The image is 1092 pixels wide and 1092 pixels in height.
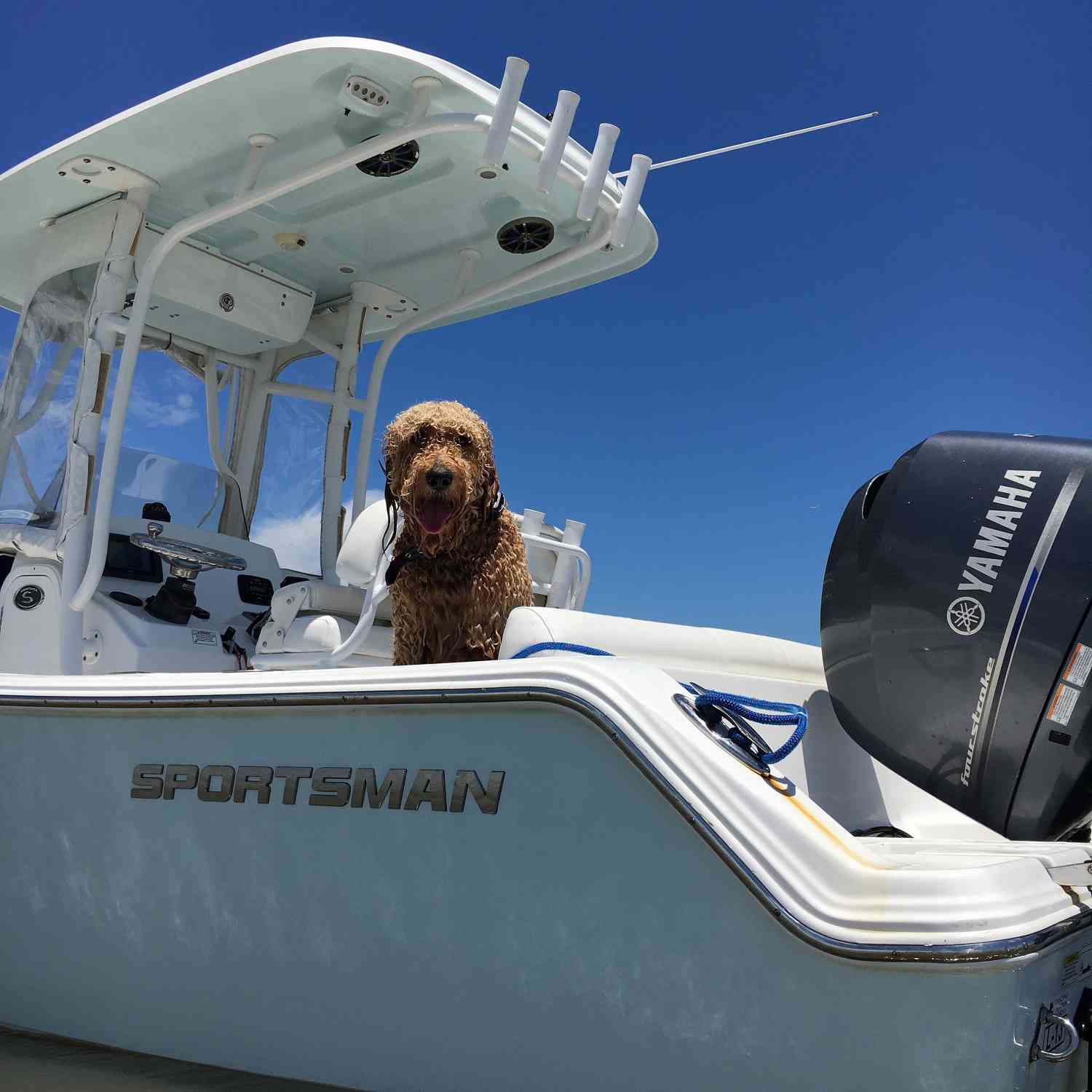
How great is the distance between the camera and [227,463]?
4.66 m

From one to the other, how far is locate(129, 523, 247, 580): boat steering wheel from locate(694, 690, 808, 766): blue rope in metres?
1.98

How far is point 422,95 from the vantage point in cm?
310

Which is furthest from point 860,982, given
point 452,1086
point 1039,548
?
point 1039,548

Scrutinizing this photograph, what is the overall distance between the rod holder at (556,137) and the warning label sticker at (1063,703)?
1949 millimetres

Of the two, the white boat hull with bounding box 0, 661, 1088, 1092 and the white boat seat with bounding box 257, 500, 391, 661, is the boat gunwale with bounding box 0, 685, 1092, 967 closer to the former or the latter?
the white boat hull with bounding box 0, 661, 1088, 1092

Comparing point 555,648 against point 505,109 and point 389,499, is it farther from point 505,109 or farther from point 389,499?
point 505,109

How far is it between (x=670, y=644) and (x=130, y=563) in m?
2.34

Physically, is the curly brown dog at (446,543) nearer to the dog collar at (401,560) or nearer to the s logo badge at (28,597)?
the dog collar at (401,560)

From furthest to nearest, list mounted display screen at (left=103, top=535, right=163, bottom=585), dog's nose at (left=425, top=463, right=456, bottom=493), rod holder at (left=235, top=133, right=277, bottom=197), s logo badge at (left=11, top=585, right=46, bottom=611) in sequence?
mounted display screen at (left=103, top=535, right=163, bottom=585)
rod holder at (left=235, top=133, right=277, bottom=197)
s logo badge at (left=11, top=585, right=46, bottom=611)
dog's nose at (left=425, top=463, right=456, bottom=493)

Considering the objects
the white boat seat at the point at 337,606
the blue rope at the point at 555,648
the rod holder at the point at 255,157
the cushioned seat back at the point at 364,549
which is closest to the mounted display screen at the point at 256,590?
the white boat seat at the point at 337,606

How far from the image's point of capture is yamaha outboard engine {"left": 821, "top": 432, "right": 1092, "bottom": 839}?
5.99 ft

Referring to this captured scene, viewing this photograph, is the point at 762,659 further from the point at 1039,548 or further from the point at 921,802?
the point at 1039,548

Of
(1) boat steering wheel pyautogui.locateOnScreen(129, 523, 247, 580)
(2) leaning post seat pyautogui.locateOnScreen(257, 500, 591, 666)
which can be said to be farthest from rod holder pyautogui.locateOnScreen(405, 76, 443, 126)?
(1) boat steering wheel pyautogui.locateOnScreen(129, 523, 247, 580)

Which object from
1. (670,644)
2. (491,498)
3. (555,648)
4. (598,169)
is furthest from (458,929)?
(598,169)
